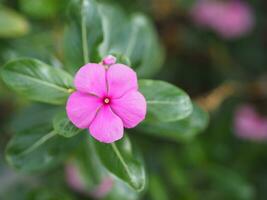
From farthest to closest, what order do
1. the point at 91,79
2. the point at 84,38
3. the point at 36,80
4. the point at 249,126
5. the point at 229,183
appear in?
the point at 249,126 < the point at 229,183 < the point at 84,38 < the point at 36,80 < the point at 91,79

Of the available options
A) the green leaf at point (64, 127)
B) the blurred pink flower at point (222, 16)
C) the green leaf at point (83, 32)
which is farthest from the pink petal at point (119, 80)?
the blurred pink flower at point (222, 16)

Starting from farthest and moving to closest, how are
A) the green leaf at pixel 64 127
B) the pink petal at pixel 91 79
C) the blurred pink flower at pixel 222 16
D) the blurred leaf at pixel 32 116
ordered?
1. the blurred pink flower at pixel 222 16
2. the blurred leaf at pixel 32 116
3. the green leaf at pixel 64 127
4. the pink petal at pixel 91 79

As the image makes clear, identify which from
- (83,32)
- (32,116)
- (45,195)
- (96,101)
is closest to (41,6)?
(32,116)

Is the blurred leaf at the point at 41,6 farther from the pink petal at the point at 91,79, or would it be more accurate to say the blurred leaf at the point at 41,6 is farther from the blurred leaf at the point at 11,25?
the pink petal at the point at 91,79

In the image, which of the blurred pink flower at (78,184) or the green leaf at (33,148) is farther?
the blurred pink flower at (78,184)

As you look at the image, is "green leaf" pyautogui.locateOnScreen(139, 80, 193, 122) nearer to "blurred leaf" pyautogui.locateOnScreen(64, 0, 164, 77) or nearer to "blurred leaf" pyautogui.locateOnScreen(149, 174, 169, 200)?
"blurred leaf" pyautogui.locateOnScreen(64, 0, 164, 77)

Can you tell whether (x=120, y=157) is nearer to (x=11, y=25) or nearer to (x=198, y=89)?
(x=11, y=25)

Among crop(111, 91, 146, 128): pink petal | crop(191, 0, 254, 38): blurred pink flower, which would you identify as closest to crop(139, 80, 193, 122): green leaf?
crop(111, 91, 146, 128): pink petal
